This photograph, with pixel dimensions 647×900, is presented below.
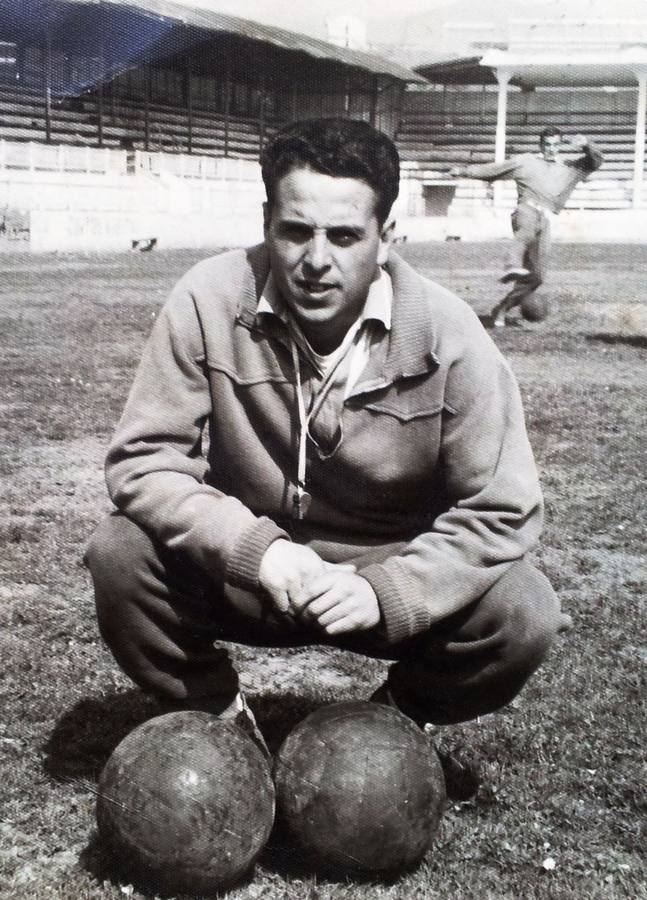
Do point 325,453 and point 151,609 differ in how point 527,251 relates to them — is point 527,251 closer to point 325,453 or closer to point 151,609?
point 325,453

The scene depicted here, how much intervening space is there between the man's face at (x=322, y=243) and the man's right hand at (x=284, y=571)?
58cm

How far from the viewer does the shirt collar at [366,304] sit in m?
3.05

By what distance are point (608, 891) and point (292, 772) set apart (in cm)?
82

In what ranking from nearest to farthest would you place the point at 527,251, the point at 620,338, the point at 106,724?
the point at 106,724 → the point at 620,338 → the point at 527,251

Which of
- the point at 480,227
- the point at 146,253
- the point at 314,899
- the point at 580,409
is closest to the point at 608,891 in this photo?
the point at 314,899

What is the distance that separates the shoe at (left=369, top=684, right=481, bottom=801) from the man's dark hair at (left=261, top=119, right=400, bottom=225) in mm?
1333

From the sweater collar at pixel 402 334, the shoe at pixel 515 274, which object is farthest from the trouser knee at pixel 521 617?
the shoe at pixel 515 274

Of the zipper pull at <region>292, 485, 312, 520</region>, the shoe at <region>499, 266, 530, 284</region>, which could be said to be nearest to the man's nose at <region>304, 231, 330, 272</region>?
the zipper pull at <region>292, 485, 312, 520</region>

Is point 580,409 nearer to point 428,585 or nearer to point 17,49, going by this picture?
point 428,585

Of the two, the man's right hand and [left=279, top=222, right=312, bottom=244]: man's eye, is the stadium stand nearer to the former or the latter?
[left=279, top=222, right=312, bottom=244]: man's eye

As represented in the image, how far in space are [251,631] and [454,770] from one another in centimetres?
77

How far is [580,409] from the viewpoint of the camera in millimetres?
9430

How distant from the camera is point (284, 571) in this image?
2916mm

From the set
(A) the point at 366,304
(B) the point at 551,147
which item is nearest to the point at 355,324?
(A) the point at 366,304
